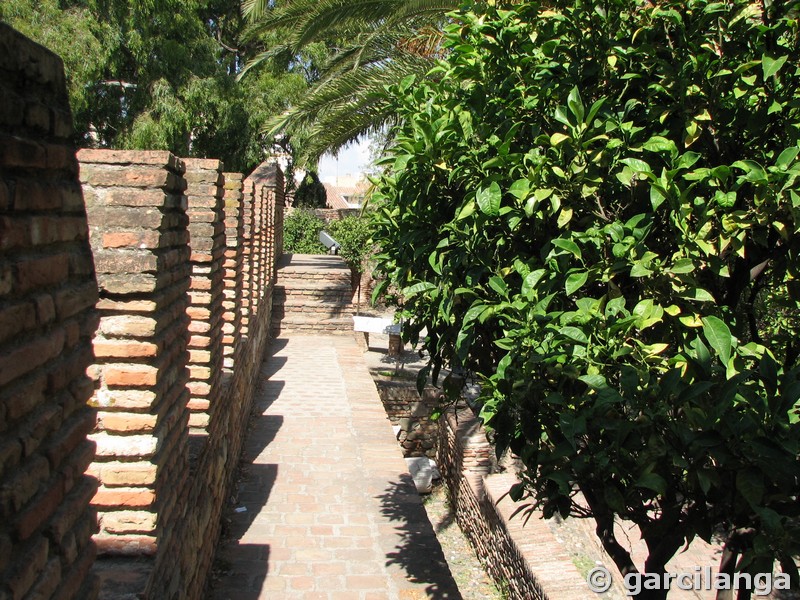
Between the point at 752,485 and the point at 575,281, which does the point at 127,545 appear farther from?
the point at 752,485

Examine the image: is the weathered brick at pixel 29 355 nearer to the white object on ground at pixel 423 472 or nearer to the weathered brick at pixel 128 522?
the weathered brick at pixel 128 522

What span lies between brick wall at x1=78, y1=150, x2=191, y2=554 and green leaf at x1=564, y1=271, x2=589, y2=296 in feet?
5.02

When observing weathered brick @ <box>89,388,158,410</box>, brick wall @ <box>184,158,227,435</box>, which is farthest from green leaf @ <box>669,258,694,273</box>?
brick wall @ <box>184,158,227,435</box>

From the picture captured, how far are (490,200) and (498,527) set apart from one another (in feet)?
15.0

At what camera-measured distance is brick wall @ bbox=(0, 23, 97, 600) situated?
1426mm

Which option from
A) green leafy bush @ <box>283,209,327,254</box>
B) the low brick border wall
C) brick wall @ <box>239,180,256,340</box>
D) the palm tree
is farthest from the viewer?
green leafy bush @ <box>283,209,327,254</box>

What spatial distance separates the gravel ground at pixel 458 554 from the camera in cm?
677

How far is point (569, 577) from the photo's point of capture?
5.20 m

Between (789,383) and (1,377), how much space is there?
1.96m

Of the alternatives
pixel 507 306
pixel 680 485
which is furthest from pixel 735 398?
pixel 507 306

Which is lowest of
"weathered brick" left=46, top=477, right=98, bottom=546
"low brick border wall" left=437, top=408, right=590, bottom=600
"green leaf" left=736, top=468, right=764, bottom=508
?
"low brick border wall" left=437, top=408, right=590, bottom=600

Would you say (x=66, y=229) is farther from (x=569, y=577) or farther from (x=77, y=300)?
(x=569, y=577)

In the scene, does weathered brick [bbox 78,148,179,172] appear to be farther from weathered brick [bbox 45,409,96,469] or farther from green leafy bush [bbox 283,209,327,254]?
green leafy bush [bbox 283,209,327,254]

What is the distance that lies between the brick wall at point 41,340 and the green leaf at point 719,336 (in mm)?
1758
